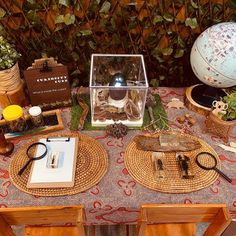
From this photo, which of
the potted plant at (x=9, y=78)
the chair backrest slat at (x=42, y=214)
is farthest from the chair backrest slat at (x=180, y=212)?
the potted plant at (x=9, y=78)

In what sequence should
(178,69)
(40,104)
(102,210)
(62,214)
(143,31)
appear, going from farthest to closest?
(178,69), (143,31), (40,104), (102,210), (62,214)

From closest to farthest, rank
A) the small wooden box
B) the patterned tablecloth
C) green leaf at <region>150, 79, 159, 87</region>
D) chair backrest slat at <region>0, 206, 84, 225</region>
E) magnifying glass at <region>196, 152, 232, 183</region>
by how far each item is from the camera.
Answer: chair backrest slat at <region>0, 206, 84, 225</region> < the patterned tablecloth < magnifying glass at <region>196, 152, 232, 183</region> < the small wooden box < green leaf at <region>150, 79, 159, 87</region>

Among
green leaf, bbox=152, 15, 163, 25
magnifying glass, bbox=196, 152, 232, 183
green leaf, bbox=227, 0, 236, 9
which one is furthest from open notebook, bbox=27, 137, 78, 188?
green leaf, bbox=227, 0, 236, 9

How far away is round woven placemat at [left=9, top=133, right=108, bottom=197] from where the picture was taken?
3.46 feet

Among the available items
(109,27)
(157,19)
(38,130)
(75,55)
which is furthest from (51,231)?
(157,19)

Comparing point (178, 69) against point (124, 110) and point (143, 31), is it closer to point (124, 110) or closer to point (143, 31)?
point (143, 31)

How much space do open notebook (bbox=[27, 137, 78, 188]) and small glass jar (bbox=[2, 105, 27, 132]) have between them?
13 centimetres

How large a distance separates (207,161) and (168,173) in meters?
0.19

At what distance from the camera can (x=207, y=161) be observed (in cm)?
117

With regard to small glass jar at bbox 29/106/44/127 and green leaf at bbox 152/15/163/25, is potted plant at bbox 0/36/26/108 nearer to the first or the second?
small glass jar at bbox 29/106/44/127

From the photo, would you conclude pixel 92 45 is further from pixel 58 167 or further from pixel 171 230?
pixel 171 230

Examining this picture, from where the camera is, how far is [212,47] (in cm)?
117

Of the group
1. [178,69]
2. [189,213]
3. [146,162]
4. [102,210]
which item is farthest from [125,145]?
[178,69]

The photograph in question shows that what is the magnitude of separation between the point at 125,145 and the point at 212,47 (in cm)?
57
